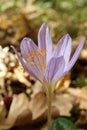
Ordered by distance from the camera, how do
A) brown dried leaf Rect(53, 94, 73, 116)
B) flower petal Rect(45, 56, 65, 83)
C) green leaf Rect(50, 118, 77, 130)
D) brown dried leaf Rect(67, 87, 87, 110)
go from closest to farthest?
1. flower petal Rect(45, 56, 65, 83)
2. green leaf Rect(50, 118, 77, 130)
3. brown dried leaf Rect(53, 94, 73, 116)
4. brown dried leaf Rect(67, 87, 87, 110)

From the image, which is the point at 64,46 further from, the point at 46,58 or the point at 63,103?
the point at 63,103

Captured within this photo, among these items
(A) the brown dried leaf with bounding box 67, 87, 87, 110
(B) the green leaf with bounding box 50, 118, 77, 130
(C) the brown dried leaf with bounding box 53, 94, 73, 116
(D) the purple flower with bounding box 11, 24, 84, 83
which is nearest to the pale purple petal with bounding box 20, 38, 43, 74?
(D) the purple flower with bounding box 11, 24, 84, 83

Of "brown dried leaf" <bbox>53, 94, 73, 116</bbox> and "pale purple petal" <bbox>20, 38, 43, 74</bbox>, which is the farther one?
"brown dried leaf" <bbox>53, 94, 73, 116</bbox>

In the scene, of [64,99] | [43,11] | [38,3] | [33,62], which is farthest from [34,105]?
[38,3]

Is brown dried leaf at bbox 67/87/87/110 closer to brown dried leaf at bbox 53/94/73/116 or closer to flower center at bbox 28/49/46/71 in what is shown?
brown dried leaf at bbox 53/94/73/116

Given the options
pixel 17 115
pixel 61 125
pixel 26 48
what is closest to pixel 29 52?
pixel 26 48

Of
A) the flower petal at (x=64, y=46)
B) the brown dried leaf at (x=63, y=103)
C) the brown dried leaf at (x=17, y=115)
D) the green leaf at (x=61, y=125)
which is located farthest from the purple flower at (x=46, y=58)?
the brown dried leaf at (x=63, y=103)

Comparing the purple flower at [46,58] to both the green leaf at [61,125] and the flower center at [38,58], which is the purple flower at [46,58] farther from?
the green leaf at [61,125]

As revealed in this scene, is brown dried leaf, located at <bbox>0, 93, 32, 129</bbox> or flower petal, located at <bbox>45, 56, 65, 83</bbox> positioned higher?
flower petal, located at <bbox>45, 56, 65, 83</bbox>
